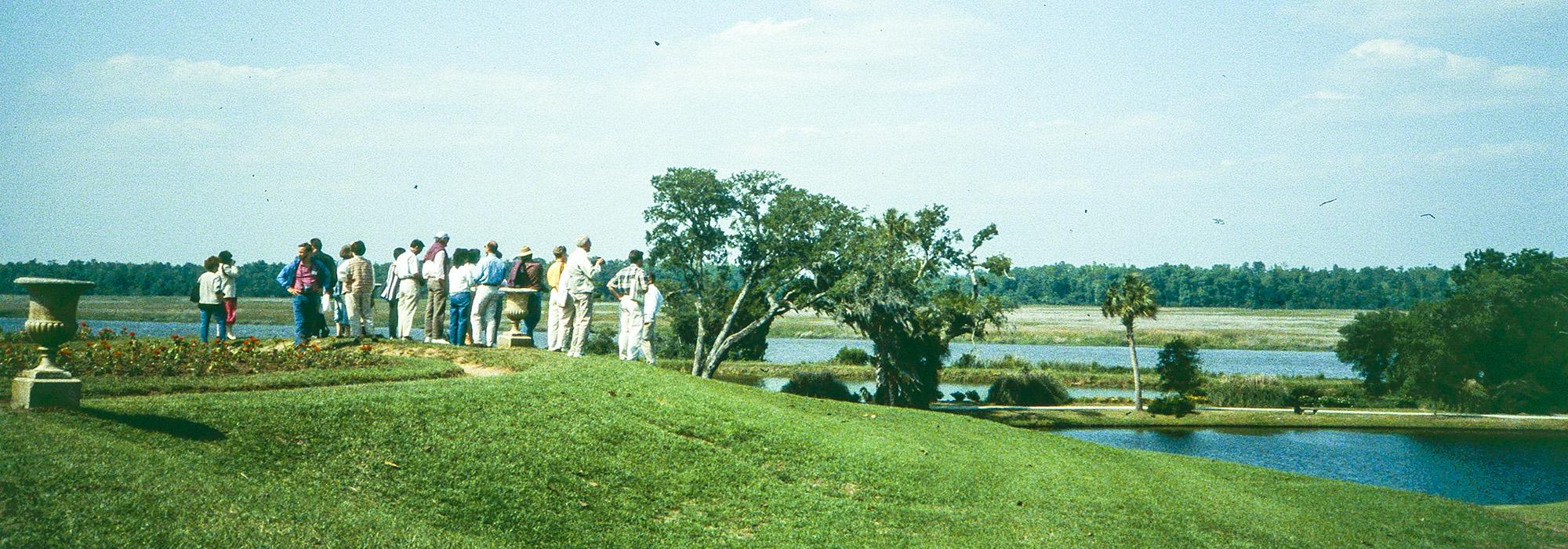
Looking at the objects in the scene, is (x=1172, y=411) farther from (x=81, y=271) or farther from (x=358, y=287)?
(x=81, y=271)

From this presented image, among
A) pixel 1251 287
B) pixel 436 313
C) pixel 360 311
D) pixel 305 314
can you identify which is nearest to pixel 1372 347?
pixel 436 313

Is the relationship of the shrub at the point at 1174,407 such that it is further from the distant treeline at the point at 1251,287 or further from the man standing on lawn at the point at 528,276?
the distant treeline at the point at 1251,287

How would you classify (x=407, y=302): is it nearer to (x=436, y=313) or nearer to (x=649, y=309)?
(x=436, y=313)

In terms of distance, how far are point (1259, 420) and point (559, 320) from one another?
142ft

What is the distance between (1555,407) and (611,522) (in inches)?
2656

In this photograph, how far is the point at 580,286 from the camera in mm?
17484

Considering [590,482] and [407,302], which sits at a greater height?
[407,302]

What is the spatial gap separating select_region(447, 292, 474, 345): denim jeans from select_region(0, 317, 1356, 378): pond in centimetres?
5762

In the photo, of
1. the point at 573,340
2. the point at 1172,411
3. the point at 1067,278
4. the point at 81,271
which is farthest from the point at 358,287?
the point at 1067,278

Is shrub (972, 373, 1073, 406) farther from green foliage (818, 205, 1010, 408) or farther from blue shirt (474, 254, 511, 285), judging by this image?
blue shirt (474, 254, 511, 285)

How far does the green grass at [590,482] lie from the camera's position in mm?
6871

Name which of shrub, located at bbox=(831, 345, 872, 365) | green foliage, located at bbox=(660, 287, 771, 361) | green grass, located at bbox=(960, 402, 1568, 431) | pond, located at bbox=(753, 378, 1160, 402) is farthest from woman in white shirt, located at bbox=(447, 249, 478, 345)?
shrub, located at bbox=(831, 345, 872, 365)

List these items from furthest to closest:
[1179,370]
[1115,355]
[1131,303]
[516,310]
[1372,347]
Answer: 1. [1115,355]
2. [1372,347]
3. [1179,370]
4. [1131,303]
5. [516,310]

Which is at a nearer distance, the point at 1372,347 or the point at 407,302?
the point at 407,302
